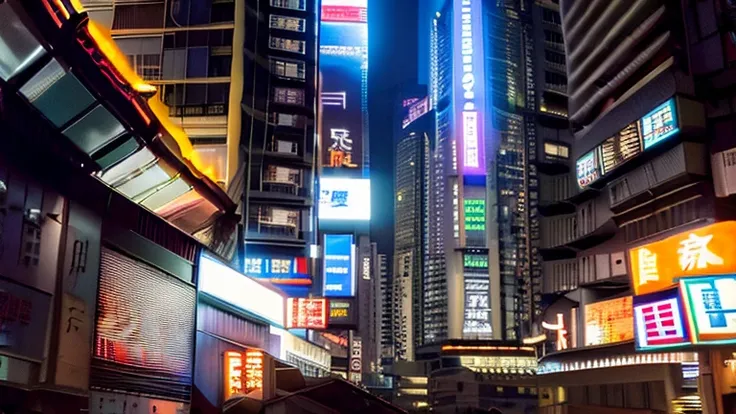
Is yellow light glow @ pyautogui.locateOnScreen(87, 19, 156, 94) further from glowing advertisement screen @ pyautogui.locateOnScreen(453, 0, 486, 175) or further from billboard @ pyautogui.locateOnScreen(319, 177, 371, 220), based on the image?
glowing advertisement screen @ pyautogui.locateOnScreen(453, 0, 486, 175)

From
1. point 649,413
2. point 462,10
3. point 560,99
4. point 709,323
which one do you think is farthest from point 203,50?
point 462,10

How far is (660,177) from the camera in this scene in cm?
3181

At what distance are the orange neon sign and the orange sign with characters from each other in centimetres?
1232

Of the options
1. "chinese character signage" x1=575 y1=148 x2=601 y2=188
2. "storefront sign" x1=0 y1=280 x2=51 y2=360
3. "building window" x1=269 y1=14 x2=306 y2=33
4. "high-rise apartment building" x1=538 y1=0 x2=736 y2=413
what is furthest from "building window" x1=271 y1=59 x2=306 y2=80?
"storefront sign" x1=0 y1=280 x2=51 y2=360

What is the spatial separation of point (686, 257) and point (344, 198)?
109 feet

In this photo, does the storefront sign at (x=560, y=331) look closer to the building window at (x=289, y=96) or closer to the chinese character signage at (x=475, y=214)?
the building window at (x=289, y=96)

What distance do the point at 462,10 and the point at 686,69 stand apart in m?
80.2

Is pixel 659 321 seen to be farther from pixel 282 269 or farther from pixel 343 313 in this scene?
pixel 343 313

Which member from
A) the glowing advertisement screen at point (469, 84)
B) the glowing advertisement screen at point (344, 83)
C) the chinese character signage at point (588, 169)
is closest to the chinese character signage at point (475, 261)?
the glowing advertisement screen at point (469, 84)

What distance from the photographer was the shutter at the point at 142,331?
11586mm

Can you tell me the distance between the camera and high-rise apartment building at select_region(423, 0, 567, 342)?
104 meters

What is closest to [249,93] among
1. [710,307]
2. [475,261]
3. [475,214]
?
[710,307]

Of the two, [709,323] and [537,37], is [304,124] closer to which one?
[709,323]

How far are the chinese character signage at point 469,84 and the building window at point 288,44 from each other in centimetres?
5802
